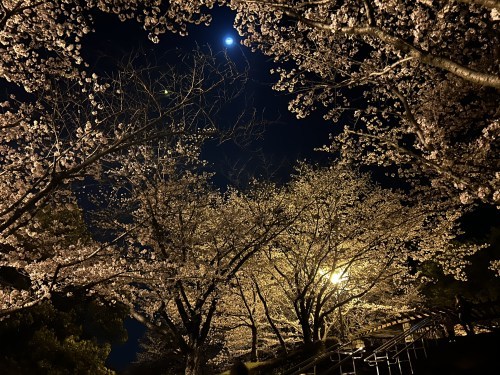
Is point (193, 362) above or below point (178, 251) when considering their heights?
below

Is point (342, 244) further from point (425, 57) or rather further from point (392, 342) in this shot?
point (425, 57)

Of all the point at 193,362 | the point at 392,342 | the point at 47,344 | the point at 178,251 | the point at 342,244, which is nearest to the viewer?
the point at 392,342

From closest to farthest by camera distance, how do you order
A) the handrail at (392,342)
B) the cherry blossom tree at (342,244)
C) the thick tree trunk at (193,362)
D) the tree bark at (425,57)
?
1. the tree bark at (425,57)
2. the handrail at (392,342)
3. the thick tree trunk at (193,362)
4. the cherry blossom tree at (342,244)

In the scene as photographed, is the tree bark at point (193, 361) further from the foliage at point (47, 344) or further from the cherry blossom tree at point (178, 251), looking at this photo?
the foliage at point (47, 344)

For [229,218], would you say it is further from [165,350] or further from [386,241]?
[165,350]

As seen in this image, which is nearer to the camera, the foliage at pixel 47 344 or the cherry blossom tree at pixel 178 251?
the cherry blossom tree at pixel 178 251

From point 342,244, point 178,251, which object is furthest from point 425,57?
point 342,244

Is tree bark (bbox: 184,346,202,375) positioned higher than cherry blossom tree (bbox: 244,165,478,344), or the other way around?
cherry blossom tree (bbox: 244,165,478,344)

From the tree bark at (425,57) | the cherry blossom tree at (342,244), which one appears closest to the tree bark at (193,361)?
the cherry blossom tree at (342,244)

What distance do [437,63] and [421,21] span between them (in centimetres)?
510

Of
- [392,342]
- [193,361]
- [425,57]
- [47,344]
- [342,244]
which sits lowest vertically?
[392,342]

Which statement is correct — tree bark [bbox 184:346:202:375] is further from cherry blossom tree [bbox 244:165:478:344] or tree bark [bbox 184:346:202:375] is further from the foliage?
cherry blossom tree [bbox 244:165:478:344]

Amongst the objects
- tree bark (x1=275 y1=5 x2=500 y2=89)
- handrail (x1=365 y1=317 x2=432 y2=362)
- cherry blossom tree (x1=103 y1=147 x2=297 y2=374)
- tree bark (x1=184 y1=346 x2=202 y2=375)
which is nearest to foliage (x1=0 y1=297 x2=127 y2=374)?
cherry blossom tree (x1=103 y1=147 x2=297 y2=374)

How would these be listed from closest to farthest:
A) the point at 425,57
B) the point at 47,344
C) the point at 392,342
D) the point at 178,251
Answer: the point at 425,57
the point at 392,342
the point at 178,251
the point at 47,344
